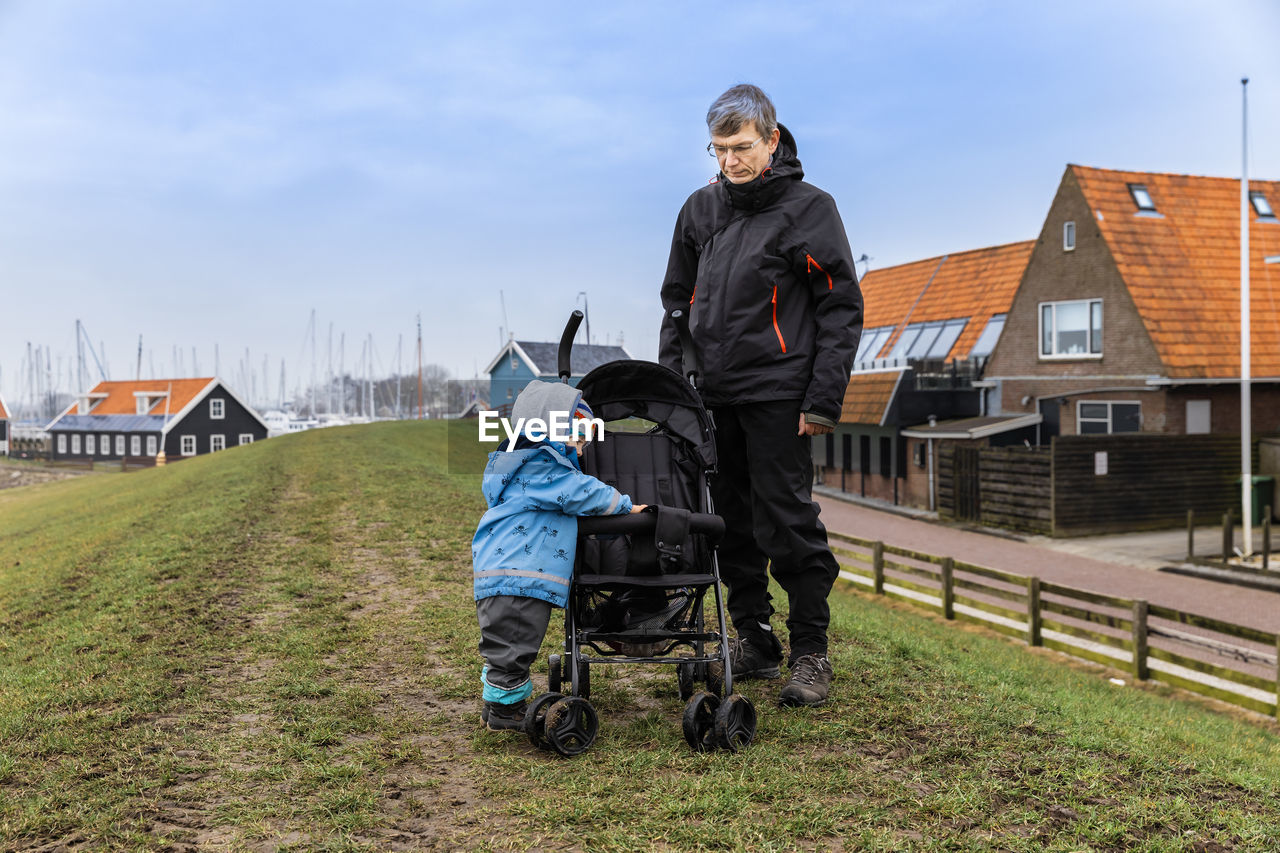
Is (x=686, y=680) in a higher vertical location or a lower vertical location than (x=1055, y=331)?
lower

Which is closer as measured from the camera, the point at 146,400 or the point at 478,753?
the point at 478,753

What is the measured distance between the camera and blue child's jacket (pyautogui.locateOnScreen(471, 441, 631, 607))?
12.8 feet

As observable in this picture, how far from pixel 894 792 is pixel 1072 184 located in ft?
95.2

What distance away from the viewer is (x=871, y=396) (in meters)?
31.6

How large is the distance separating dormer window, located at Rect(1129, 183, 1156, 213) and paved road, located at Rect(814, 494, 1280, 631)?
38.7 feet

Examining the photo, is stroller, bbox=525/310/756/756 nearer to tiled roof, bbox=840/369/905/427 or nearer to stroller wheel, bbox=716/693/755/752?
stroller wheel, bbox=716/693/755/752

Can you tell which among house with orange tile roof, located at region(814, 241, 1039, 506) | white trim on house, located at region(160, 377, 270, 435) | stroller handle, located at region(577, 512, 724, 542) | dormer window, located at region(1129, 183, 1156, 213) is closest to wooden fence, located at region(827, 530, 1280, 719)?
stroller handle, located at region(577, 512, 724, 542)

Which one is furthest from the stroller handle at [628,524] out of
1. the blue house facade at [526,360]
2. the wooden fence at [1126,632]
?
the blue house facade at [526,360]

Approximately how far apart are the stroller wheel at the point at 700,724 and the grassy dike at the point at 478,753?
0.21 feet

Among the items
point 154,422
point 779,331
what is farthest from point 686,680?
point 154,422

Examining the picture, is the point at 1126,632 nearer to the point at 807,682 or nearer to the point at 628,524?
the point at 807,682

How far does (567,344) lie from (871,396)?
28180 millimetres

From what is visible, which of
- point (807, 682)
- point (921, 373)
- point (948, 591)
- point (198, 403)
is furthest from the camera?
point (198, 403)

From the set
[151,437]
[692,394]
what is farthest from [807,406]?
[151,437]
